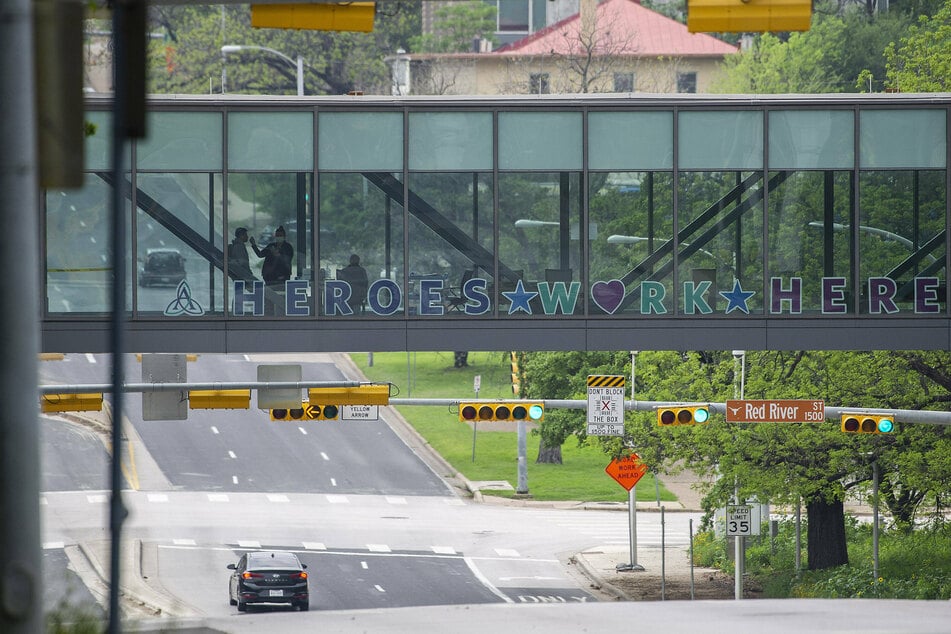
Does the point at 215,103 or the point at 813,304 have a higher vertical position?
the point at 215,103

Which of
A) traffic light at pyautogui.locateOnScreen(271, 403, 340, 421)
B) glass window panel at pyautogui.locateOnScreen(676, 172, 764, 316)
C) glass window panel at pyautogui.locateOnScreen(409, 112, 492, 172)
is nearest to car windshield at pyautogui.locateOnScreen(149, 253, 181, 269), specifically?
glass window panel at pyautogui.locateOnScreen(409, 112, 492, 172)

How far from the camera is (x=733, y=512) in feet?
99.6

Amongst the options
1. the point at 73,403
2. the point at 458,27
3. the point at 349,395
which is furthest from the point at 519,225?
the point at 458,27

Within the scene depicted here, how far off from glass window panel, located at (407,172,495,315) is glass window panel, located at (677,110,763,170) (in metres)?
3.50

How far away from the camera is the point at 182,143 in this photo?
24.1 m

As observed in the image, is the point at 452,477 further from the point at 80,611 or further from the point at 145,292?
the point at 80,611

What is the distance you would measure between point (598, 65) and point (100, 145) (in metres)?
53.0

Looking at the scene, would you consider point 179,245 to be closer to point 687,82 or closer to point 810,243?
point 810,243

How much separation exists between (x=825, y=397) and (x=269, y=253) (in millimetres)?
13574

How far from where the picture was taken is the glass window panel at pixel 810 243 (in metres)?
24.5

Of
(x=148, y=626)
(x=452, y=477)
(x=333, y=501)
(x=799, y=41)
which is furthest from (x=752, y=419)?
(x=799, y=41)

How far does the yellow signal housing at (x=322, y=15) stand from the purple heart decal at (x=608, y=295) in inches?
537

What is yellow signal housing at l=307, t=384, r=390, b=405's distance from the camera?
1084 inches

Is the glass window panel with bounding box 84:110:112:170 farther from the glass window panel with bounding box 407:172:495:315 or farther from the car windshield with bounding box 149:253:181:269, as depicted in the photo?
the glass window panel with bounding box 407:172:495:315
